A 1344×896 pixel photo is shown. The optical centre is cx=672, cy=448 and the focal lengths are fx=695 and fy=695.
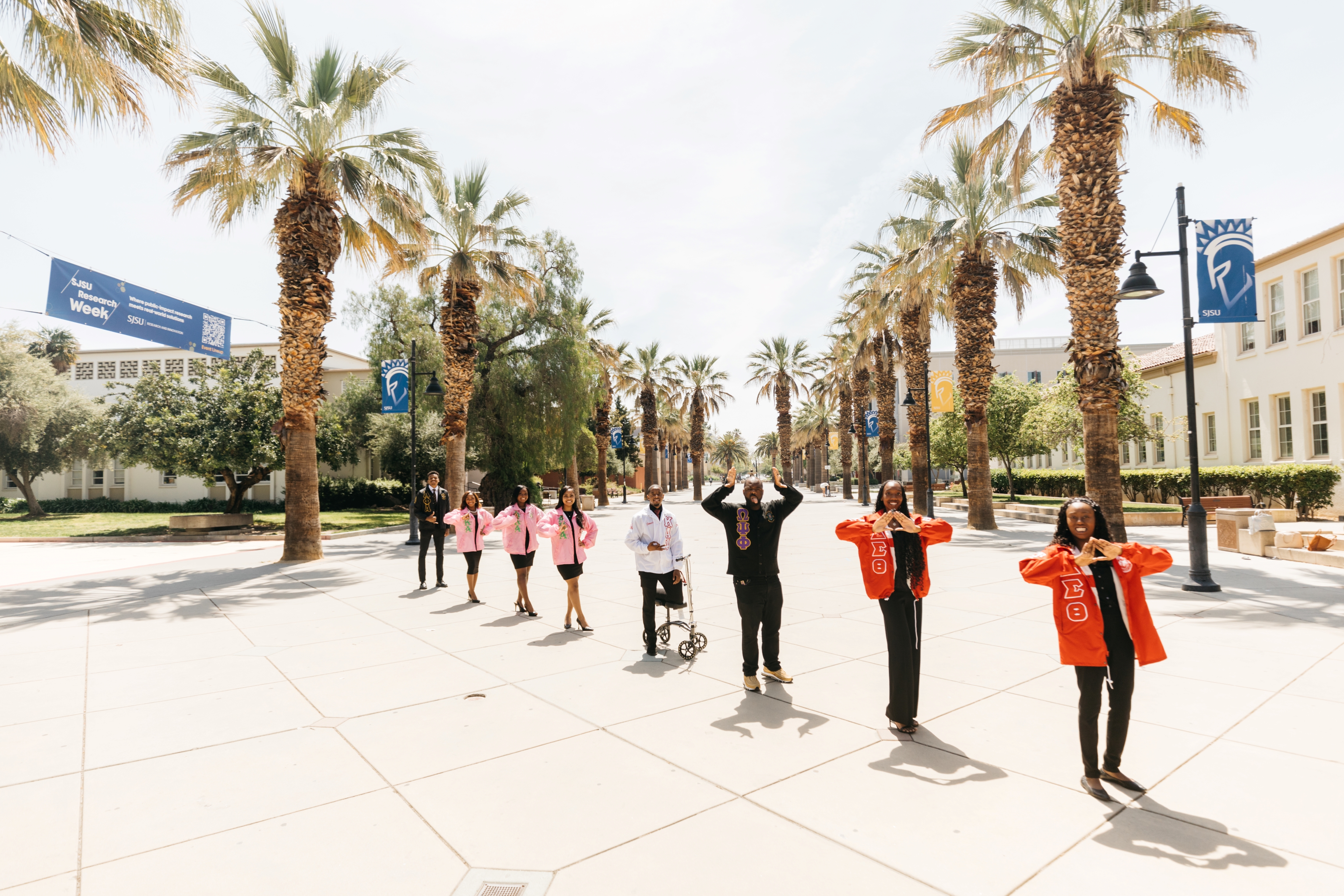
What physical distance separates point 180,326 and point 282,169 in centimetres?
422

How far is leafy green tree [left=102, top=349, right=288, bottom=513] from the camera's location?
25.2m

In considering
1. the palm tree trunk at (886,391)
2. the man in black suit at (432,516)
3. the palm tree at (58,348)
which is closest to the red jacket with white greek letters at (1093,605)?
the man in black suit at (432,516)

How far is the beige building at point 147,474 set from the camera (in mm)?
39719

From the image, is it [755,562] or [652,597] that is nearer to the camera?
[755,562]

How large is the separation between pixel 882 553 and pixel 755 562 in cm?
121

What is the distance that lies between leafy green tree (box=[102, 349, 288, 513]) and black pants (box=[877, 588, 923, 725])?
83.1 ft

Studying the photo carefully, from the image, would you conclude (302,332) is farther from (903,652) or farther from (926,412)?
(926,412)

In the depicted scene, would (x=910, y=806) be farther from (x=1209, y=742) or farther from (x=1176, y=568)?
(x=1176, y=568)

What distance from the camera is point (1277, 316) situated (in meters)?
23.0

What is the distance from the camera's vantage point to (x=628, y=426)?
57.2 metres

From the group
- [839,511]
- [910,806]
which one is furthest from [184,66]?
[839,511]

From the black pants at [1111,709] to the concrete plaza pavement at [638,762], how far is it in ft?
0.63

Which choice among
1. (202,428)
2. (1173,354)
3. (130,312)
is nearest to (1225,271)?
(130,312)

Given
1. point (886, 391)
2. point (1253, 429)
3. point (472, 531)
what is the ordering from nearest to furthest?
1. point (472, 531)
2. point (1253, 429)
3. point (886, 391)
